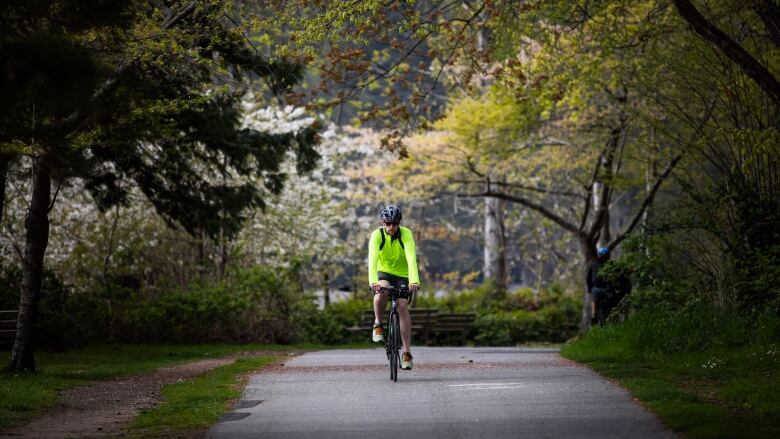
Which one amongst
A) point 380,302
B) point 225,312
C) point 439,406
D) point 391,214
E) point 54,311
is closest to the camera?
point 439,406

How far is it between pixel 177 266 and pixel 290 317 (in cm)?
325

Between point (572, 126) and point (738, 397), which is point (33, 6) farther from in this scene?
point (572, 126)

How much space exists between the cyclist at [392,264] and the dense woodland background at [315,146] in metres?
2.91

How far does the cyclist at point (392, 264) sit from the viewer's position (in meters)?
13.4

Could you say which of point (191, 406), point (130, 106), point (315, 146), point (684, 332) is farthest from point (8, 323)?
point (684, 332)

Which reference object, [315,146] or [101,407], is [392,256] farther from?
[315,146]

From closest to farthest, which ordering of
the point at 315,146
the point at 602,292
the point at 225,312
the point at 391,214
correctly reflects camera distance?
the point at 391,214 → the point at 602,292 → the point at 315,146 → the point at 225,312

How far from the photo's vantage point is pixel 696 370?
1385 cm

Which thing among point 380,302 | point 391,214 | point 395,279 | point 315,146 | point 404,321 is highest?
point 315,146

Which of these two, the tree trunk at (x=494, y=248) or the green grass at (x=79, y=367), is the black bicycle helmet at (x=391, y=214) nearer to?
the green grass at (x=79, y=367)

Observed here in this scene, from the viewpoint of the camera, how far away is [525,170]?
4038 centimetres

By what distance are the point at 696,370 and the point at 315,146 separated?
12.6 m

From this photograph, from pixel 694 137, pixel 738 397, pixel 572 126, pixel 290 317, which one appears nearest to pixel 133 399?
pixel 738 397

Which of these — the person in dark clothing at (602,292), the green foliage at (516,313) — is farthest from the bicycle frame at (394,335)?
the green foliage at (516,313)
